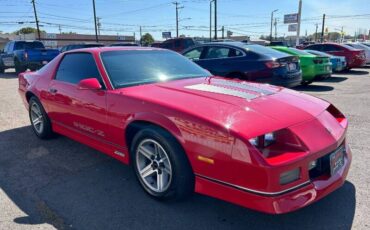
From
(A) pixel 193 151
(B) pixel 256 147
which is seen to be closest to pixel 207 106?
→ (A) pixel 193 151

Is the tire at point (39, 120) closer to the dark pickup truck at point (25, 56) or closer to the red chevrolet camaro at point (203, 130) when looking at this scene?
the red chevrolet camaro at point (203, 130)

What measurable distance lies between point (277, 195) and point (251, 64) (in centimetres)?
565

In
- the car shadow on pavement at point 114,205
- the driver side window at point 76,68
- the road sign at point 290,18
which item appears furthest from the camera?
the road sign at point 290,18

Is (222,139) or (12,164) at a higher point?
(222,139)

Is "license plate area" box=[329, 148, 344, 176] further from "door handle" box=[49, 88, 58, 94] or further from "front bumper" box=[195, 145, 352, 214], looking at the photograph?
"door handle" box=[49, 88, 58, 94]

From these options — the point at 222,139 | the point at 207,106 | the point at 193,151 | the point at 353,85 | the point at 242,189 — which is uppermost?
the point at 207,106

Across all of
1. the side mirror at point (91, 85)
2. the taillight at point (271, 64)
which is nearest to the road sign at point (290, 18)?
the taillight at point (271, 64)

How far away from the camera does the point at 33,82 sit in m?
4.98

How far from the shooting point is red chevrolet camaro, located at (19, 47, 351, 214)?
2.32 meters

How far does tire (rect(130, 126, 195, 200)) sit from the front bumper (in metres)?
0.17

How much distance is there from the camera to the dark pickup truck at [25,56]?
15055mm

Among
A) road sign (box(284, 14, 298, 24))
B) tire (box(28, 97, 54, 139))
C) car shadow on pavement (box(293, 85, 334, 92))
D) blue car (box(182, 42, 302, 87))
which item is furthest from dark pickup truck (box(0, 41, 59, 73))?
road sign (box(284, 14, 298, 24))

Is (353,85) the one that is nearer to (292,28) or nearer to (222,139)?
(222,139)

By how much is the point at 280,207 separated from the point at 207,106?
0.98 meters
